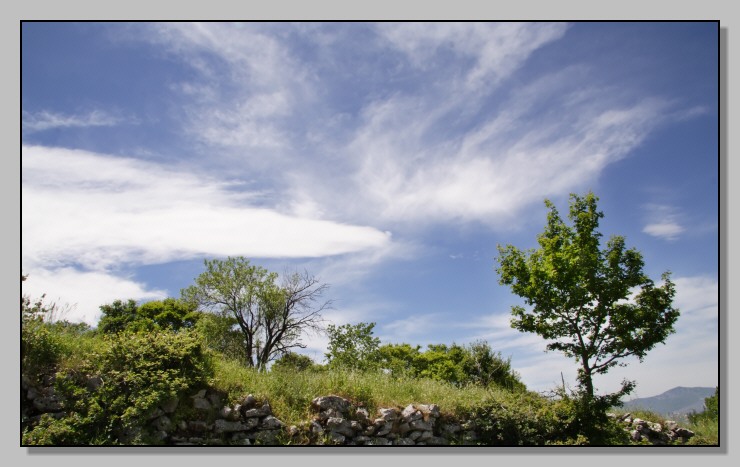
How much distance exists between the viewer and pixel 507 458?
7.54 m

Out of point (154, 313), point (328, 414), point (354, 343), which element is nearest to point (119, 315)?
point (154, 313)

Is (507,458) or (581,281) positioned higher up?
(581,281)

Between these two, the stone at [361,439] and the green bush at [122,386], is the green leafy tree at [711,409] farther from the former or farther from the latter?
the green bush at [122,386]

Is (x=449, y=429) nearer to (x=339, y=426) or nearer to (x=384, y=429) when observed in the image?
(x=384, y=429)

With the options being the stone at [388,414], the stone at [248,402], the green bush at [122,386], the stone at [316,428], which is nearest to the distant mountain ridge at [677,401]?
the stone at [388,414]

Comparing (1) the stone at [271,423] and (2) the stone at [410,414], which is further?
(2) the stone at [410,414]

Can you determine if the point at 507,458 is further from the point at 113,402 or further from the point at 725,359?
the point at 113,402

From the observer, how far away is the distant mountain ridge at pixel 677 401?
9016 millimetres

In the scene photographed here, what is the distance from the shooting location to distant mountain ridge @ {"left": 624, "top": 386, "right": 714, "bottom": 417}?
902 centimetres

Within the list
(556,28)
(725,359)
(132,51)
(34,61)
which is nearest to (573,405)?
(725,359)

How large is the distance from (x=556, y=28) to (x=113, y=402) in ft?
35.0

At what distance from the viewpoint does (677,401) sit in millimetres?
10609

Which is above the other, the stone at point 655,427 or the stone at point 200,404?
the stone at point 200,404

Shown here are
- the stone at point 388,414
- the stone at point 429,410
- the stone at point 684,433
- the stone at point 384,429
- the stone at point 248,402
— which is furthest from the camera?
the stone at point 684,433
